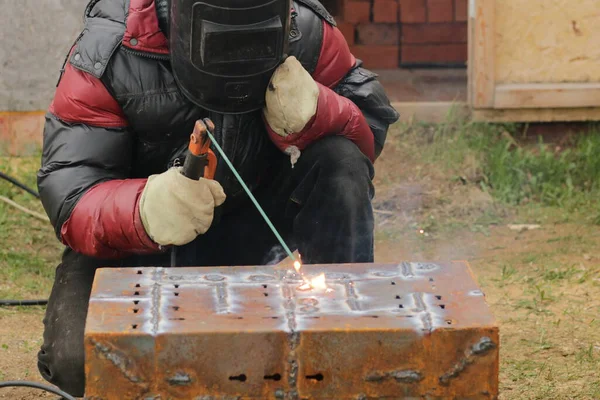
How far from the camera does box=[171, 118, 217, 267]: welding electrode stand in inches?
91.0

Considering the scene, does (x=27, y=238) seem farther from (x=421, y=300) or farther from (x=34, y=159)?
(x=421, y=300)

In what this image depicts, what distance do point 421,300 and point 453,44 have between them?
526 cm

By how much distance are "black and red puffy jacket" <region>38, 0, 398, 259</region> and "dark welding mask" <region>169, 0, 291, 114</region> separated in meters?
0.11

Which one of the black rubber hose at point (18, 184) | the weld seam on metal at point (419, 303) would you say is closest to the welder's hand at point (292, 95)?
the weld seam on metal at point (419, 303)

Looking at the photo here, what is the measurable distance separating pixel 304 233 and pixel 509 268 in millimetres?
1721

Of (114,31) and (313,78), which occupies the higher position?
(114,31)

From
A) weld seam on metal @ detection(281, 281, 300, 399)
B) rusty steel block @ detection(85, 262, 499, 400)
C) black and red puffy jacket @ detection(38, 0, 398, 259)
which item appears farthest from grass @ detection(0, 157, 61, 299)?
weld seam on metal @ detection(281, 281, 300, 399)

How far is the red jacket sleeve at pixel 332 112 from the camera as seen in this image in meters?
2.86

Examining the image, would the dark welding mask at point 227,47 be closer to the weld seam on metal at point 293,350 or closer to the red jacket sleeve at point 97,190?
the red jacket sleeve at point 97,190

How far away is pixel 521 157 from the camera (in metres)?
5.39

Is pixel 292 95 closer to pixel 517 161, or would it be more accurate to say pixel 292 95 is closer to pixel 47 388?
pixel 47 388

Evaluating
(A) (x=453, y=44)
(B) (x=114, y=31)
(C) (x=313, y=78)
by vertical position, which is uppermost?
(B) (x=114, y=31)

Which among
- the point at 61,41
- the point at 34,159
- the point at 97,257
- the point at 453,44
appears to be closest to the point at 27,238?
the point at 34,159

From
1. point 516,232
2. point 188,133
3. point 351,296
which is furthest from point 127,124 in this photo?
point 516,232
